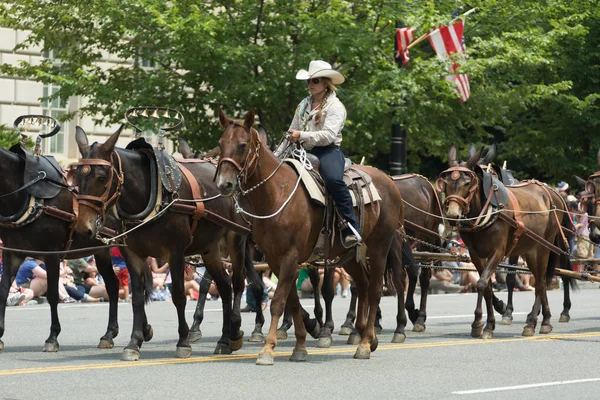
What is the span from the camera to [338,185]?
12.6 metres

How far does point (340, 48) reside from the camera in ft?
82.6

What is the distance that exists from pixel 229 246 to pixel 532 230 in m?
4.53

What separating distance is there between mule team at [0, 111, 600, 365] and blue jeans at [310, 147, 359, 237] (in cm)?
22

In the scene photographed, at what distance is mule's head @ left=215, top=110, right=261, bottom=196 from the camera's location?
11.7 meters

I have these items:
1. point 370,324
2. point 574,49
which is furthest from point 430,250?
point 574,49

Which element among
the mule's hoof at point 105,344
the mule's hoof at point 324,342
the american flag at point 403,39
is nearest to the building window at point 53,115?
→ the american flag at point 403,39

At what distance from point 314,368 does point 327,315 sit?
3.55m

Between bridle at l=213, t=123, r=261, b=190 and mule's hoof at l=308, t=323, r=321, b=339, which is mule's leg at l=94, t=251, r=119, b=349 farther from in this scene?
bridle at l=213, t=123, r=261, b=190

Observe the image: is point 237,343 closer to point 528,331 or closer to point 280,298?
point 280,298

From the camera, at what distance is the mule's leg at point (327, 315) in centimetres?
1427

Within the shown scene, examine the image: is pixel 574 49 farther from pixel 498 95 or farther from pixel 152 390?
pixel 152 390

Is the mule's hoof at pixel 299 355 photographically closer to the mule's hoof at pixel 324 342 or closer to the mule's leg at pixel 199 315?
the mule's hoof at pixel 324 342

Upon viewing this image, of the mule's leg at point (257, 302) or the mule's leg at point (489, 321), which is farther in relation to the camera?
the mule's leg at point (489, 321)

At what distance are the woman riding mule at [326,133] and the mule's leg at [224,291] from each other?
1.72 metres
